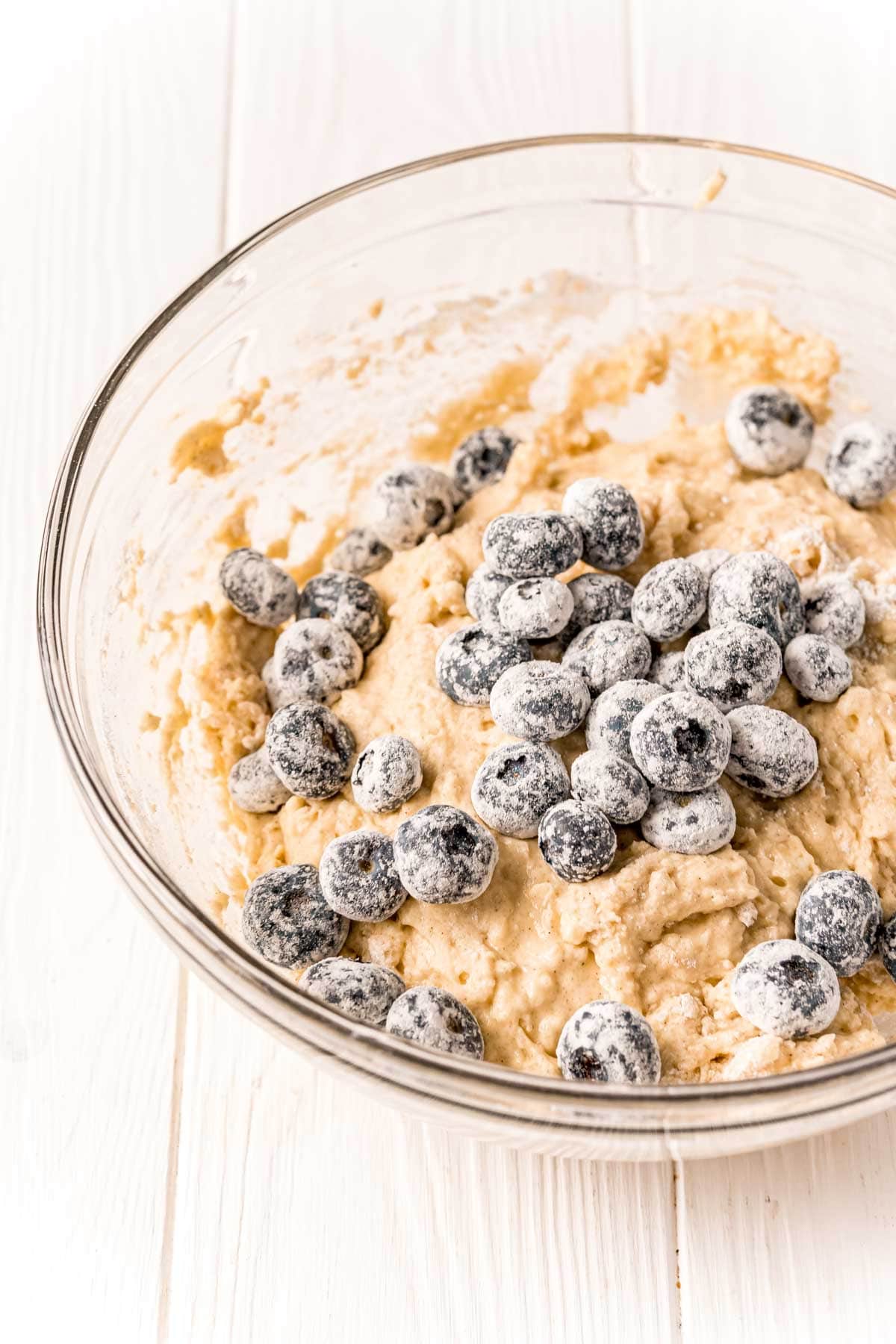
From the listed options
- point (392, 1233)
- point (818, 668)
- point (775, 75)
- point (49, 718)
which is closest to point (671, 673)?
point (818, 668)

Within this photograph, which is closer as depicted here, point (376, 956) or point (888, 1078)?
point (888, 1078)

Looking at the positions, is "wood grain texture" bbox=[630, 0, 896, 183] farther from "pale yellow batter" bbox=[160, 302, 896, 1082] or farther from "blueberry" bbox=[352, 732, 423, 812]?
"blueberry" bbox=[352, 732, 423, 812]

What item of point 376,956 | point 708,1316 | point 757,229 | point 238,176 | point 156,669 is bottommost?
point 708,1316

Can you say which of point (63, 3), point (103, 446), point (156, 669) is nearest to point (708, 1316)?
point (156, 669)

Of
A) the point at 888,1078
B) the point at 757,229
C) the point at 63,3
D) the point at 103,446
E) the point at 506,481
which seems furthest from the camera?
the point at 63,3

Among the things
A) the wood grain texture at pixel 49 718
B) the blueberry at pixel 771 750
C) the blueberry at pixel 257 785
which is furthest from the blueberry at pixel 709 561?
the wood grain texture at pixel 49 718

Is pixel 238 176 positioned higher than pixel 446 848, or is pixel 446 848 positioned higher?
pixel 238 176

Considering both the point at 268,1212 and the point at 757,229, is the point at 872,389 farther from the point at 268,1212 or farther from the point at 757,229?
the point at 268,1212

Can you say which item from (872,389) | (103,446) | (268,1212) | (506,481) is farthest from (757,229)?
(268,1212)

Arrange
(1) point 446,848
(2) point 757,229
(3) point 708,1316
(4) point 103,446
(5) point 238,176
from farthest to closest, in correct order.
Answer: (5) point 238,176 → (2) point 757,229 → (4) point 103,446 → (3) point 708,1316 → (1) point 446,848
